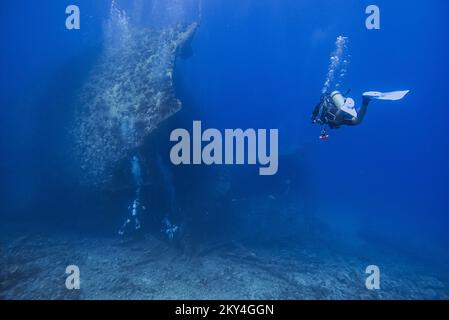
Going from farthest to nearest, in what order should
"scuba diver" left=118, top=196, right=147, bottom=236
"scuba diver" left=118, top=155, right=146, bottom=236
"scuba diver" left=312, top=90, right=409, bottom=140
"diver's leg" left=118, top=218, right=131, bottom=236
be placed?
"diver's leg" left=118, top=218, right=131, bottom=236 < "scuba diver" left=118, top=196, right=147, bottom=236 < "scuba diver" left=118, top=155, right=146, bottom=236 < "scuba diver" left=312, top=90, right=409, bottom=140

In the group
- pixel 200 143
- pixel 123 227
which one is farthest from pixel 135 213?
pixel 200 143

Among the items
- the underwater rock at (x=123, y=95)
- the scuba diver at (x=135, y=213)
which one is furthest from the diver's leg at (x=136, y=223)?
the underwater rock at (x=123, y=95)

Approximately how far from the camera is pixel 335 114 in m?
6.58

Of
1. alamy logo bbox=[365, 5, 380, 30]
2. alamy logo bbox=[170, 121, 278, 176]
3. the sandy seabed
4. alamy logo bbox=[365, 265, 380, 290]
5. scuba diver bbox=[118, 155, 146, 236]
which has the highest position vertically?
alamy logo bbox=[365, 5, 380, 30]

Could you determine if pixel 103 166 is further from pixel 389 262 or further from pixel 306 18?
pixel 306 18

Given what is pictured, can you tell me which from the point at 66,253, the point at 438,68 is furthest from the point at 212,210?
the point at 438,68

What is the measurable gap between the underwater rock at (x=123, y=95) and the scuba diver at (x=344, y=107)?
5029mm

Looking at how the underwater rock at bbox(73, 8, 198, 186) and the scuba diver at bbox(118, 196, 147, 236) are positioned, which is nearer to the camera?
the underwater rock at bbox(73, 8, 198, 186)

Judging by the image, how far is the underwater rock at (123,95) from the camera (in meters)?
10.5

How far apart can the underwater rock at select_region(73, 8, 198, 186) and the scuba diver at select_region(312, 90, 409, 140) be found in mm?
5029

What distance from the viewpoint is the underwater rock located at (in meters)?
10.5

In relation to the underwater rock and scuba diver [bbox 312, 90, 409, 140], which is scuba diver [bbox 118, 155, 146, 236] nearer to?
the underwater rock

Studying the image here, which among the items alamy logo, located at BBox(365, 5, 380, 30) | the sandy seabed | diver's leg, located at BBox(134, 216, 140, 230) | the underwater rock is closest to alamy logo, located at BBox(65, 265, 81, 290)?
the sandy seabed
